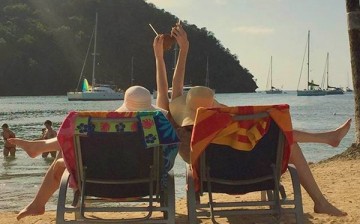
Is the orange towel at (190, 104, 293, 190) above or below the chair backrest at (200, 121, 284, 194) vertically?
above

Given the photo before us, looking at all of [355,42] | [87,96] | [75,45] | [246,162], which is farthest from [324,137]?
[75,45]

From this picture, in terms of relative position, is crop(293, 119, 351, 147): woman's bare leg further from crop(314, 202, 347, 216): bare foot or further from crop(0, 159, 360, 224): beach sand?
crop(0, 159, 360, 224): beach sand

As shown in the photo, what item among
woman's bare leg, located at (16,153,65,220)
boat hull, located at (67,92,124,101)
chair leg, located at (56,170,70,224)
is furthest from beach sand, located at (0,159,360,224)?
boat hull, located at (67,92,124,101)

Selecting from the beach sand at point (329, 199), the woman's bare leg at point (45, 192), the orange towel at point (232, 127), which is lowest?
the beach sand at point (329, 199)

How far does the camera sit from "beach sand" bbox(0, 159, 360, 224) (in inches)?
205

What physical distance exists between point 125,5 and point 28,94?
30.4 m

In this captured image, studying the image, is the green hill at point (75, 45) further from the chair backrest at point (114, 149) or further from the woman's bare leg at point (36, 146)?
the chair backrest at point (114, 149)

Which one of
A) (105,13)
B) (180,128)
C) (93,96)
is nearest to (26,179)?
(180,128)

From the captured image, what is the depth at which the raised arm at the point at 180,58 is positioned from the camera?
4.88 m

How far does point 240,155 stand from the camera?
3975 millimetres

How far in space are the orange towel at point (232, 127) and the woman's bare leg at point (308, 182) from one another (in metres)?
0.52

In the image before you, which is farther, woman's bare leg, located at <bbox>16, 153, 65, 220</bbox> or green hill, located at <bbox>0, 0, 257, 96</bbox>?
green hill, located at <bbox>0, 0, 257, 96</bbox>

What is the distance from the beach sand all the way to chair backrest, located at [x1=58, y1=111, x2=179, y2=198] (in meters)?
1.50

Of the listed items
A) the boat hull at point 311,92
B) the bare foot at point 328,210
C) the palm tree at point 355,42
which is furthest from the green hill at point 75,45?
the bare foot at point 328,210
